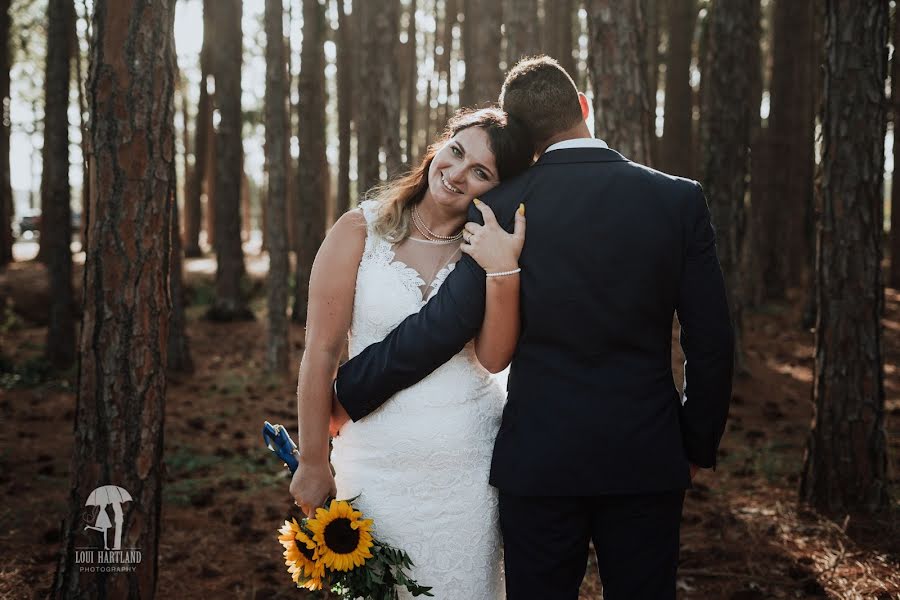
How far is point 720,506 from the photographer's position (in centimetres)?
569

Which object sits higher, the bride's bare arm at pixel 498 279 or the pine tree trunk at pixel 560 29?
the pine tree trunk at pixel 560 29

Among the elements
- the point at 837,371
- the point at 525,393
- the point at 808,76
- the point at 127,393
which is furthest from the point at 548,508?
the point at 808,76

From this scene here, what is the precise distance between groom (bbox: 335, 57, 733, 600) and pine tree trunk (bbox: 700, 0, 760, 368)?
6177 mm

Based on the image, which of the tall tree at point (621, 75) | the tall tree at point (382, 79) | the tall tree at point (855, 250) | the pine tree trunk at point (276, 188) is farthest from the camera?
the pine tree trunk at point (276, 188)

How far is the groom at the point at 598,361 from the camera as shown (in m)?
2.66

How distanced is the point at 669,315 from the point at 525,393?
59 centimetres

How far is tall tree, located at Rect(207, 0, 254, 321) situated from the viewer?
12.9 metres

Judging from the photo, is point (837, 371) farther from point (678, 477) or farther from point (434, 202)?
point (434, 202)

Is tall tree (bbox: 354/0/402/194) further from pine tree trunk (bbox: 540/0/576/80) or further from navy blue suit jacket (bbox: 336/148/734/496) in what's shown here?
pine tree trunk (bbox: 540/0/576/80)

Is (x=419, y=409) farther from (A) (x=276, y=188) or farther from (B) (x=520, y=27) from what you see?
(A) (x=276, y=188)

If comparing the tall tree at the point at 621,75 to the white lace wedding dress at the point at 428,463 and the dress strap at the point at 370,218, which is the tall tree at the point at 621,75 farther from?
the white lace wedding dress at the point at 428,463

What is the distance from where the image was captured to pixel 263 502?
5797 mm

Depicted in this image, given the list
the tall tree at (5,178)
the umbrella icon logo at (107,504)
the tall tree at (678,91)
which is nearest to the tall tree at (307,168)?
the tall tree at (678,91)

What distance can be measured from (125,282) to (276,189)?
677 centimetres
